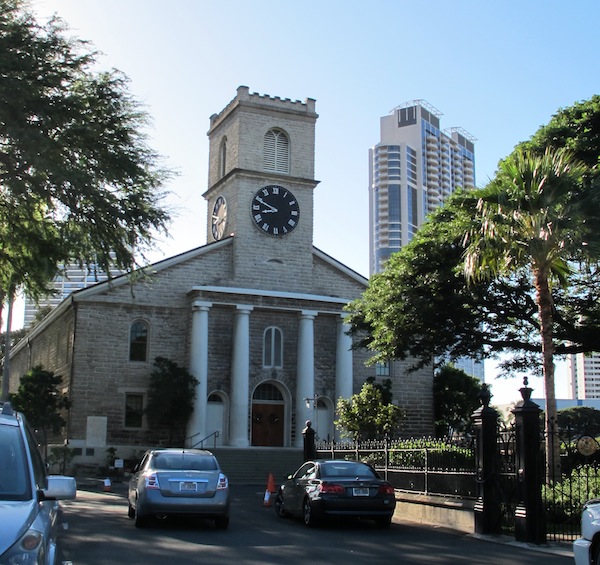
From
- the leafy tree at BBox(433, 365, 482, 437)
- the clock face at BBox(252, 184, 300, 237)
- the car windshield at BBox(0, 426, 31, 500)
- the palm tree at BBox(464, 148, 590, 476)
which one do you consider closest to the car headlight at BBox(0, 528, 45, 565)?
the car windshield at BBox(0, 426, 31, 500)

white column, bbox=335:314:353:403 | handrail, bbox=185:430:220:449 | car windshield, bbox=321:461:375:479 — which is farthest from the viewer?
white column, bbox=335:314:353:403

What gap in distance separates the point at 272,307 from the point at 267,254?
3298mm

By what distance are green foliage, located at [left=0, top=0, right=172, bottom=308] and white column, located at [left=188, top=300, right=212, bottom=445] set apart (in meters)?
15.5

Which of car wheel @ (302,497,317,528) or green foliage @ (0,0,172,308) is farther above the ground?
green foliage @ (0,0,172,308)

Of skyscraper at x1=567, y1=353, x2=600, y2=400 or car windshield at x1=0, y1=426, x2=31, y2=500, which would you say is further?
skyscraper at x1=567, y1=353, x2=600, y2=400

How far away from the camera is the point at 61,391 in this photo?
141 ft

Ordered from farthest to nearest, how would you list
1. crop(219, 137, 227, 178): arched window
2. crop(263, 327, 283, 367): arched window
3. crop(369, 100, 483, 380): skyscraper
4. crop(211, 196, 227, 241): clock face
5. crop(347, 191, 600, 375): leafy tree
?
crop(369, 100, 483, 380): skyscraper, crop(219, 137, 227, 178): arched window, crop(211, 196, 227, 241): clock face, crop(263, 327, 283, 367): arched window, crop(347, 191, 600, 375): leafy tree

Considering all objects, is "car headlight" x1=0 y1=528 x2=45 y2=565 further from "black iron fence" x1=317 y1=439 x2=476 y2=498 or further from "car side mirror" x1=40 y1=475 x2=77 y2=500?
"black iron fence" x1=317 y1=439 x2=476 y2=498

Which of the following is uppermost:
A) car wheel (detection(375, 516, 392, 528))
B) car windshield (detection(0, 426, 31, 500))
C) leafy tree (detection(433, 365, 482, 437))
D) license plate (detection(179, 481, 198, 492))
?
leafy tree (detection(433, 365, 482, 437))

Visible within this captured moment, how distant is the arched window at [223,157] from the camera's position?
155 feet

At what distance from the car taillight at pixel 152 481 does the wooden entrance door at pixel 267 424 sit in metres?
27.3

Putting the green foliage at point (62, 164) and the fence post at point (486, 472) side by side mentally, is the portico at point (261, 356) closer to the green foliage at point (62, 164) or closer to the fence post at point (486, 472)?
the green foliage at point (62, 164)

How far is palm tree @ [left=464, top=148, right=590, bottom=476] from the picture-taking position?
691 inches

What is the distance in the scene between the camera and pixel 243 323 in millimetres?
40875
